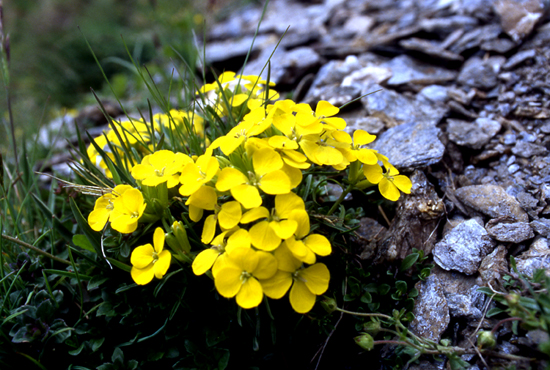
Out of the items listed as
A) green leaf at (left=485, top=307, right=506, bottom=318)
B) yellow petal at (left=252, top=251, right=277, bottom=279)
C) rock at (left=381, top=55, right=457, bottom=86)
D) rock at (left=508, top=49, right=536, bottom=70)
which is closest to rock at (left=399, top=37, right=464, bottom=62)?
rock at (left=381, top=55, right=457, bottom=86)

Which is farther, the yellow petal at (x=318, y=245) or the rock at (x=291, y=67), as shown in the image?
the rock at (x=291, y=67)

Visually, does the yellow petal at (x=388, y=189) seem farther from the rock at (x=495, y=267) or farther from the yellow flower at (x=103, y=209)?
the yellow flower at (x=103, y=209)

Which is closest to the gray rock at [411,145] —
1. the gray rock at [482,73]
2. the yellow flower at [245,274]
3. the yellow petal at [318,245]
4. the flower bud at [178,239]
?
the gray rock at [482,73]

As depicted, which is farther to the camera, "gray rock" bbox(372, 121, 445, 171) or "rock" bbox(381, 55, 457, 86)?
"rock" bbox(381, 55, 457, 86)

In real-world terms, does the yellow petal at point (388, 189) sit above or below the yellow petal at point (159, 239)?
below

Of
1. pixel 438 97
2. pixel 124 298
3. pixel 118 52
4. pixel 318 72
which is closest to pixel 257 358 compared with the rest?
pixel 124 298

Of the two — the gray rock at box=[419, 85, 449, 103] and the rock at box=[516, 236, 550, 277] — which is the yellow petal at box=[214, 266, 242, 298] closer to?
the rock at box=[516, 236, 550, 277]

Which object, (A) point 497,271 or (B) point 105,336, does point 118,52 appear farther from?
(A) point 497,271

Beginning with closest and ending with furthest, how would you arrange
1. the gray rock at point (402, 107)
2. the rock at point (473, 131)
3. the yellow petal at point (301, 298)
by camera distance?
the yellow petal at point (301, 298) < the rock at point (473, 131) < the gray rock at point (402, 107)
